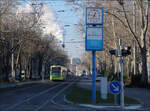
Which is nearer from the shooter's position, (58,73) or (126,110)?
(126,110)

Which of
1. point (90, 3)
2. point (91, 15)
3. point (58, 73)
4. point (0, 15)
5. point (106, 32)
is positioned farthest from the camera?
point (58, 73)

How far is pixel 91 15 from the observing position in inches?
802

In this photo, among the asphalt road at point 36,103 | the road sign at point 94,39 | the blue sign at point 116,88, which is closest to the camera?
the blue sign at point 116,88

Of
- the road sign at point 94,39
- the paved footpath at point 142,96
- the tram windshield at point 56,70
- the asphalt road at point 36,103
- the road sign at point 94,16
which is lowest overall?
the paved footpath at point 142,96

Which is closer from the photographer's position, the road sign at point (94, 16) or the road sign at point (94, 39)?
the road sign at point (94, 39)

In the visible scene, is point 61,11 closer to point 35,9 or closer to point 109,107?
point 35,9

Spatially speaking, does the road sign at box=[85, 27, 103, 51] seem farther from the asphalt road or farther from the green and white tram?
the green and white tram

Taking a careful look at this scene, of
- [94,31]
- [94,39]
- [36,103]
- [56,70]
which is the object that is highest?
[94,31]

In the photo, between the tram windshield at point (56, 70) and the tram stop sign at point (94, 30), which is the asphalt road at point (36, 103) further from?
the tram windshield at point (56, 70)

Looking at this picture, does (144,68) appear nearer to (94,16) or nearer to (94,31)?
(94,31)

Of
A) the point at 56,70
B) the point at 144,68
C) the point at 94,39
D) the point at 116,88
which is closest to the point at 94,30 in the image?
the point at 94,39

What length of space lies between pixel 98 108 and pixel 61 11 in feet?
65.2

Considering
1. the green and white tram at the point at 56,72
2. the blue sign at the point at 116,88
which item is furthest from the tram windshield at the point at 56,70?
the blue sign at the point at 116,88

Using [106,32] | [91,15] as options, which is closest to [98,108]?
[91,15]
